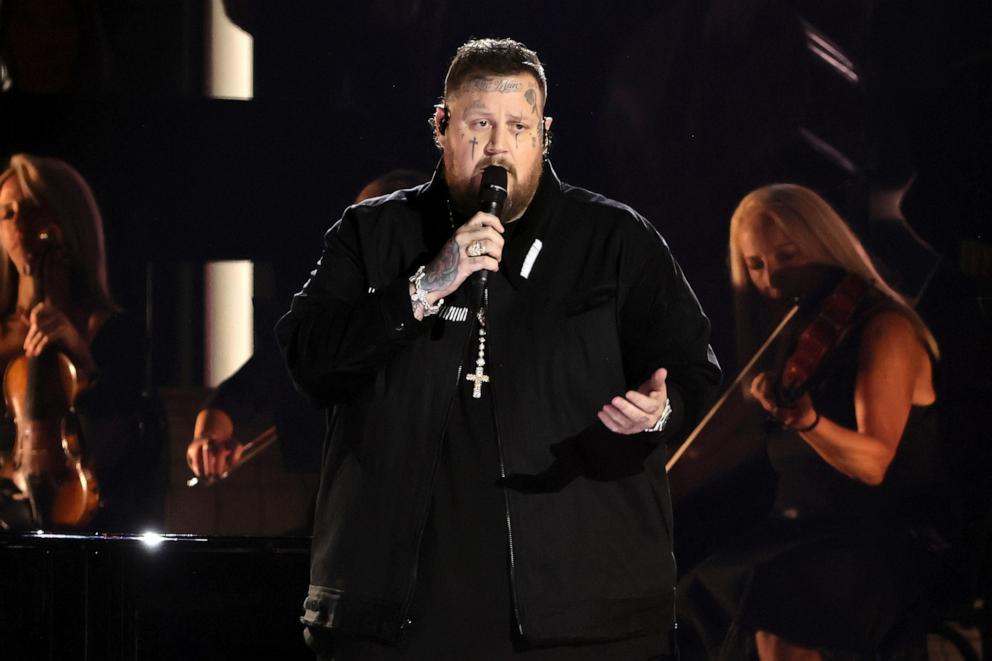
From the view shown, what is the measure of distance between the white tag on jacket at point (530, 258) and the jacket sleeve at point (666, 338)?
145 mm

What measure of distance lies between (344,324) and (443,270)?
0.18m

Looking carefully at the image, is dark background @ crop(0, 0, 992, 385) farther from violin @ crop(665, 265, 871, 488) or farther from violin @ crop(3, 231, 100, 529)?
violin @ crop(3, 231, 100, 529)

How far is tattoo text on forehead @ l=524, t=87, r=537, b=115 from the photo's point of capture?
71.1 inches

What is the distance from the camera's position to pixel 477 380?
1721 mm

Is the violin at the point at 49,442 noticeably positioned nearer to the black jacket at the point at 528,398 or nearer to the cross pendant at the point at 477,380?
the black jacket at the point at 528,398

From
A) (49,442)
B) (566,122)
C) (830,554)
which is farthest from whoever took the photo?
(49,442)

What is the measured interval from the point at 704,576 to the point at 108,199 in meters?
2.17

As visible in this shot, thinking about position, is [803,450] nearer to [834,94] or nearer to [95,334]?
[834,94]

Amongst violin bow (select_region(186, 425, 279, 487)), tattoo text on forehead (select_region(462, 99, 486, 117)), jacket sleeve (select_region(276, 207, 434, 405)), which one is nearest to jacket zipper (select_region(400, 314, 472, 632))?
jacket sleeve (select_region(276, 207, 434, 405))

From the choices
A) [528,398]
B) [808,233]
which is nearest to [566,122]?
[808,233]

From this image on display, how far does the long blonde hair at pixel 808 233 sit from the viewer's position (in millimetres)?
3502

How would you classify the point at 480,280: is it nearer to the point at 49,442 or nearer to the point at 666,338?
the point at 666,338

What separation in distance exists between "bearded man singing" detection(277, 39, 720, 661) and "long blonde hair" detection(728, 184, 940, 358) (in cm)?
177

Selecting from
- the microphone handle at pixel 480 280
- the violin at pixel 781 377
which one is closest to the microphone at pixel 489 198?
the microphone handle at pixel 480 280
